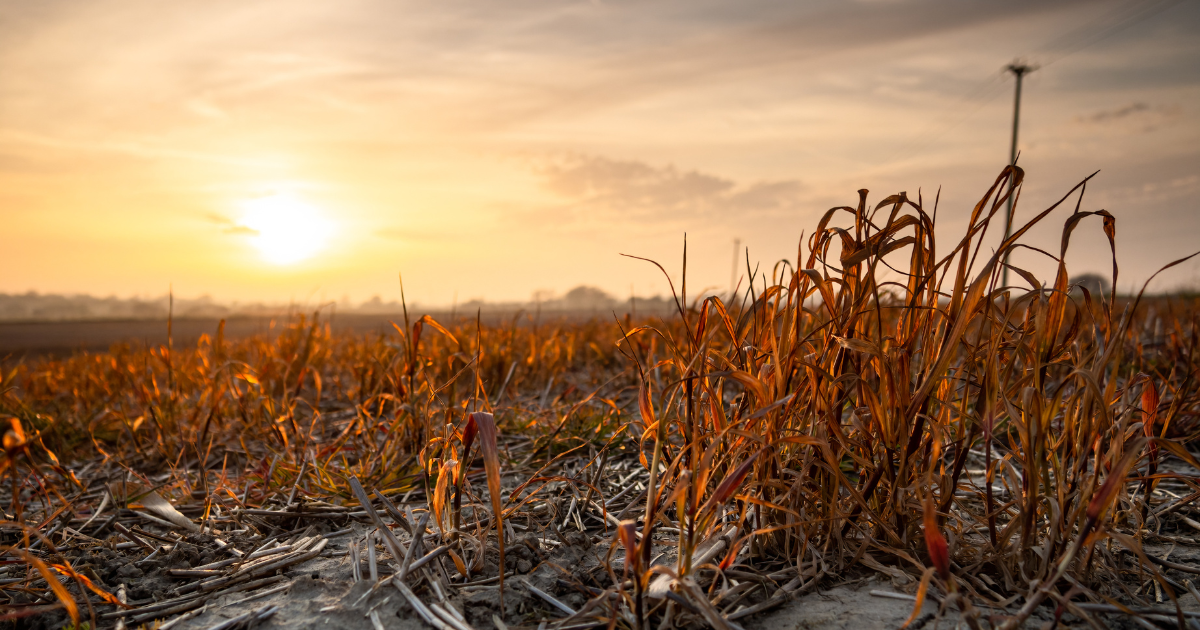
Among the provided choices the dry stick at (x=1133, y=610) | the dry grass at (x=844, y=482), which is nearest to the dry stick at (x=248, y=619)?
the dry grass at (x=844, y=482)

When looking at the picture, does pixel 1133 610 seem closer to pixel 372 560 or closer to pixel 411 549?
pixel 411 549

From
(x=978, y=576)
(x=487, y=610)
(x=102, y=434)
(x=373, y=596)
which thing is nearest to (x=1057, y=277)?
(x=978, y=576)

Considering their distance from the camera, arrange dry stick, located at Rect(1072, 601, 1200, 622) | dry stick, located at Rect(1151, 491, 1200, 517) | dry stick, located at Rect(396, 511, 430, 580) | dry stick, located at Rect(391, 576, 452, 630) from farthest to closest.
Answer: dry stick, located at Rect(1151, 491, 1200, 517), dry stick, located at Rect(396, 511, 430, 580), dry stick, located at Rect(391, 576, 452, 630), dry stick, located at Rect(1072, 601, 1200, 622)

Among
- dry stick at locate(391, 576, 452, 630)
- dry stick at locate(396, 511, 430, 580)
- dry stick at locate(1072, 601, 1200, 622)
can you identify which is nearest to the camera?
dry stick at locate(1072, 601, 1200, 622)

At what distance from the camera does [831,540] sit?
147cm

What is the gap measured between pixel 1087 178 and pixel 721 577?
1.15 metres

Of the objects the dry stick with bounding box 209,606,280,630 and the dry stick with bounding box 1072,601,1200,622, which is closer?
the dry stick with bounding box 1072,601,1200,622

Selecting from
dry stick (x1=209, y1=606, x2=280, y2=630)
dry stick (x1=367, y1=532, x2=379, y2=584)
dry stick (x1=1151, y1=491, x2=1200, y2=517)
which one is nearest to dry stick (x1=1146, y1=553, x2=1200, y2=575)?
dry stick (x1=1151, y1=491, x2=1200, y2=517)

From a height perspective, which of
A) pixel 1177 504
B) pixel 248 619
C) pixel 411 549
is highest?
pixel 1177 504

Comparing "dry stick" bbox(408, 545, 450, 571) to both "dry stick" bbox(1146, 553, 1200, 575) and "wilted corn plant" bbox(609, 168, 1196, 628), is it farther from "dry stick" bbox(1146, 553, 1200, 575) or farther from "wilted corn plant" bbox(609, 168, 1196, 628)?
"dry stick" bbox(1146, 553, 1200, 575)

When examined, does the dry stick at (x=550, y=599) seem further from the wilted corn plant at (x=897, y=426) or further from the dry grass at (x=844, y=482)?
the wilted corn plant at (x=897, y=426)

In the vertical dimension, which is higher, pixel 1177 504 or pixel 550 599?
pixel 1177 504

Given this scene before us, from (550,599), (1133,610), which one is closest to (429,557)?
(550,599)

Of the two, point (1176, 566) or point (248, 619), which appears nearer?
point (248, 619)
